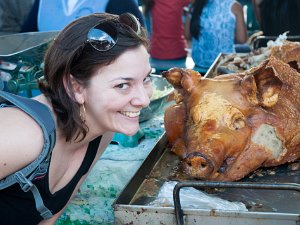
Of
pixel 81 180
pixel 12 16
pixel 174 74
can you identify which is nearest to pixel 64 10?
pixel 12 16

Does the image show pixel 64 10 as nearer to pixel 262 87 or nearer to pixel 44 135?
pixel 262 87

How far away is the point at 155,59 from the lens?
17.4 ft

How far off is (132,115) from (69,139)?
0.83 ft

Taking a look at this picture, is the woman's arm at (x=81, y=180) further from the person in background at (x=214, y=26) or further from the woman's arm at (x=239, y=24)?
the woman's arm at (x=239, y=24)

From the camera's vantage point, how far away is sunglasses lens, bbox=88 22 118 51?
1604 millimetres

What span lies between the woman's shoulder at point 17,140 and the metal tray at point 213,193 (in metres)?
0.46

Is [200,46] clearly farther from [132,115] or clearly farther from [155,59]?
[132,115]

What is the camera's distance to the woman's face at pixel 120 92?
161 centimetres

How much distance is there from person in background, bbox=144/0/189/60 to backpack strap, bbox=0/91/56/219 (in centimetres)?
358

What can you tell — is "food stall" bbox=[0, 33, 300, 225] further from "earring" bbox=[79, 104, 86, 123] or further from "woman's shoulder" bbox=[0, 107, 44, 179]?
"woman's shoulder" bbox=[0, 107, 44, 179]

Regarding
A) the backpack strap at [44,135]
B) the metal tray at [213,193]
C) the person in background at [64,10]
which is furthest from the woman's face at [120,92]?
the person in background at [64,10]

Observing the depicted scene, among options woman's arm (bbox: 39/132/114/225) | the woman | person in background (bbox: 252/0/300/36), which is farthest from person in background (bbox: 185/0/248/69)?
the woman

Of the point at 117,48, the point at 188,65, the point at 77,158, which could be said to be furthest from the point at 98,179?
the point at 188,65

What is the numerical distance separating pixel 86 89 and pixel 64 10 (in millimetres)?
1701
